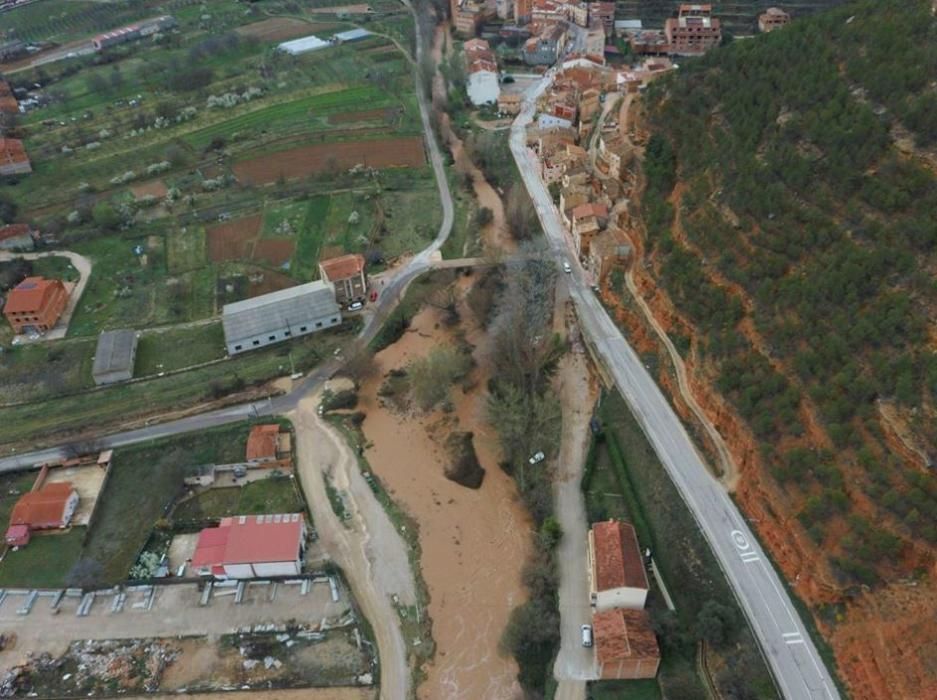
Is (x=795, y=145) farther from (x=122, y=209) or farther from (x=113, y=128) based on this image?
(x=113, y=128)

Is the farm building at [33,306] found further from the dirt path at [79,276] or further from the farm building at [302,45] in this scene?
the farm building at [302,45]

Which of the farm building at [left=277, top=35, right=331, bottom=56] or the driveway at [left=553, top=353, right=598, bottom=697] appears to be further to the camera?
the farm building at [left=277, top=35, right=331, bottom=56]

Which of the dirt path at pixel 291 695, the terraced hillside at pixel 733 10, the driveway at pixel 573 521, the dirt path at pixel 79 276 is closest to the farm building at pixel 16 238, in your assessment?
the dirt path at pixel 79 276

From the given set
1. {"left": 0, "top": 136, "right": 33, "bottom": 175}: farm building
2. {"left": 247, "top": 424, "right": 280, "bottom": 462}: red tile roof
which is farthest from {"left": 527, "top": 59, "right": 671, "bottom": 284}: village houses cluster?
{"left": 0, "top": 136, "right": 33, "bottom": 175}: farm building

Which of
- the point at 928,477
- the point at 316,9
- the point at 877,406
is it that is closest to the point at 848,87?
the point at 877,406

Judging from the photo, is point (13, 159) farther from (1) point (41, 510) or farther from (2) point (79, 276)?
(1) point (41, 510)

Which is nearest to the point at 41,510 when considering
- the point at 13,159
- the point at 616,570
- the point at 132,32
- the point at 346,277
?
the point at 346,277

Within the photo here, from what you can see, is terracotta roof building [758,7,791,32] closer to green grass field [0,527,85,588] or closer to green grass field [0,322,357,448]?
green grass field [0,322,357,448]
